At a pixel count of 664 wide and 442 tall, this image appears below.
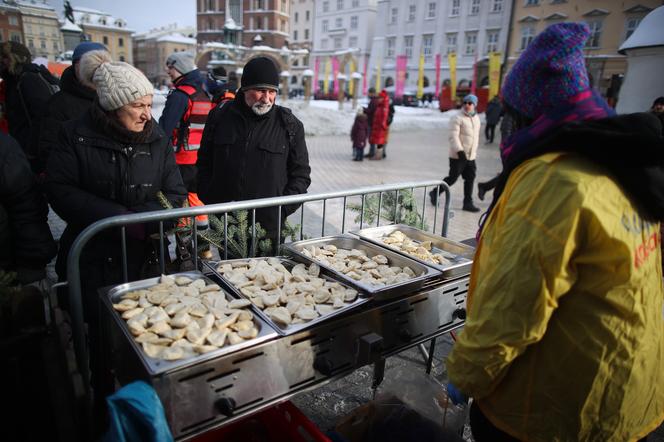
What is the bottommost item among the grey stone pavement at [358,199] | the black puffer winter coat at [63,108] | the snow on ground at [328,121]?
the grey stone pavement at [358,199]

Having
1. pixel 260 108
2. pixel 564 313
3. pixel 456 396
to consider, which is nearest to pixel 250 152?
pixel 260 108

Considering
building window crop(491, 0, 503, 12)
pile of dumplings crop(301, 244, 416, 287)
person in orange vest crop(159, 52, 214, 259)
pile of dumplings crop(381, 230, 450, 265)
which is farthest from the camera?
building window crop(491, 0, 503, 12)

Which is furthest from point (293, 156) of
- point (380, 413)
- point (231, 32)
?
point (231, 32)

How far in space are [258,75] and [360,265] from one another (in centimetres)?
170

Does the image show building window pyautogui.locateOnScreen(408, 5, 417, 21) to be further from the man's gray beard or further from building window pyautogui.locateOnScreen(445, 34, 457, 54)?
the man's gray beard

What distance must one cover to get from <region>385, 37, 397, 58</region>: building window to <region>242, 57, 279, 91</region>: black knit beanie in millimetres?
54871

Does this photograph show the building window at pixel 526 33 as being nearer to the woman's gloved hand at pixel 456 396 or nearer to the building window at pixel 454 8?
the building window at pixel 454 8

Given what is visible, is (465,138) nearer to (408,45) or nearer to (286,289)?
(286,289)

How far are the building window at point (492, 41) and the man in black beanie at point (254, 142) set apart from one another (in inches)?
1818

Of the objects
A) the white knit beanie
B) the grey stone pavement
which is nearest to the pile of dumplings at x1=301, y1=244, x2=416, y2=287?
the grey stone pavement

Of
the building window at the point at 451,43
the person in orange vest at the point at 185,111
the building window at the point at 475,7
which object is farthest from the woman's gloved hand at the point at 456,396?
the building window at the point at 451,43

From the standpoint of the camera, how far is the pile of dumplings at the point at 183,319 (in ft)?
4.71

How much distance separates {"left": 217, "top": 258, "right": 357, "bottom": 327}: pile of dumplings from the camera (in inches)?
66.6

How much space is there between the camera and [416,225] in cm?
335
